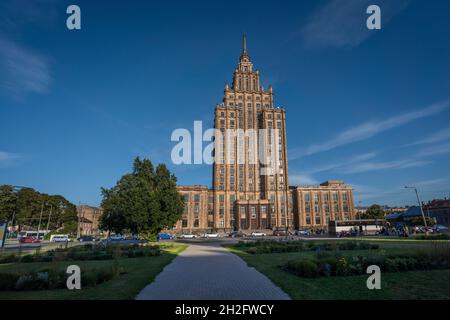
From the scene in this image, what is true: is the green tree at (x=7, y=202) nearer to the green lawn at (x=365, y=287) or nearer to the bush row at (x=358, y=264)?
Result: the bush row at (x=358, y=264)

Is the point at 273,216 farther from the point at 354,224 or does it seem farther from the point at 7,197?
the point at 7,197

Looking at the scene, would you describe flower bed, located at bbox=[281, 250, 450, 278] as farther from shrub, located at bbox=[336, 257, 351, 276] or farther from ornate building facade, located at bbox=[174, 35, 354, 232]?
ornate building facade, located at bbox=[174, 35, 354, 232]

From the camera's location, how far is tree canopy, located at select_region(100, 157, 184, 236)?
31.8m

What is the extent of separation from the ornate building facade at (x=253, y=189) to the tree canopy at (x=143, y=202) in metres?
73.6

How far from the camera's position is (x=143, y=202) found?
104 feet

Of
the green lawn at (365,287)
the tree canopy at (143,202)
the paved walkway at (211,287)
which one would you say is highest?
the tree canopy at (143,202)

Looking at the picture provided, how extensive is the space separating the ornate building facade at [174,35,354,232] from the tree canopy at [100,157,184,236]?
73602 millimetres

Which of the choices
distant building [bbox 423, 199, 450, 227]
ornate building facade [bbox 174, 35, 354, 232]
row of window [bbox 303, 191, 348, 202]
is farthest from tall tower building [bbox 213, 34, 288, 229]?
distant building [bbox 423, 199, 450, 227]

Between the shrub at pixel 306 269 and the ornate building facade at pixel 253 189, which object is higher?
the ornate building facade at pixel 253 189

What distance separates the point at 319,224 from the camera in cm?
11775

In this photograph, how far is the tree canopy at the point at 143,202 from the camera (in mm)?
31812

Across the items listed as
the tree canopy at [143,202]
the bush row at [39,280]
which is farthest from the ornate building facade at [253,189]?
the bush row at [39,280]

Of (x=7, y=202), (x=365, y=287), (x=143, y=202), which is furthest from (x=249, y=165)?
(x=365, y=287)

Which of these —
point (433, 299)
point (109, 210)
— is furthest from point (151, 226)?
point (433, 299)
